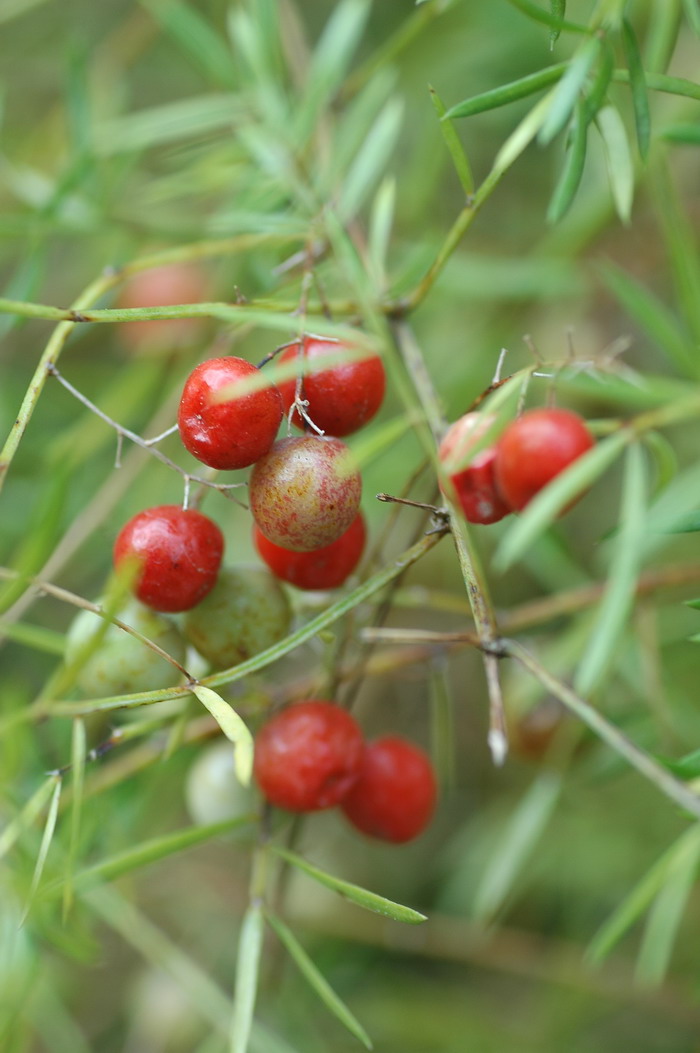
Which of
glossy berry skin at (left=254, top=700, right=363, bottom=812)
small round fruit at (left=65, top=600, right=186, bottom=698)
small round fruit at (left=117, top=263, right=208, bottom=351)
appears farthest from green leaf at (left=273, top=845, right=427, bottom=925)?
small round fruit at (left=117, top=263, right=208, bottom=351)

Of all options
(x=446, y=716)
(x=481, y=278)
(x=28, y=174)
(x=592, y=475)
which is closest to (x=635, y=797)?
(x=446, y=716)

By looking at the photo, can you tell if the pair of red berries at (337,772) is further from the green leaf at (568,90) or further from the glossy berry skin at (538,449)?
the green leaf at (568,90)

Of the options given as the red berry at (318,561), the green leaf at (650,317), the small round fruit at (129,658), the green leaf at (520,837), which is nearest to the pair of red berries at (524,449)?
the red berry at (318,561)

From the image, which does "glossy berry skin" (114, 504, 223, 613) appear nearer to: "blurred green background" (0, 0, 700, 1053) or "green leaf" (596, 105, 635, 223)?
"blurred green background" (0, 0, 700, 1053)

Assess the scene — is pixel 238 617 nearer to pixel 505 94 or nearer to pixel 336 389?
pixel 336 389

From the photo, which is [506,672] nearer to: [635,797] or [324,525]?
[635,797]
